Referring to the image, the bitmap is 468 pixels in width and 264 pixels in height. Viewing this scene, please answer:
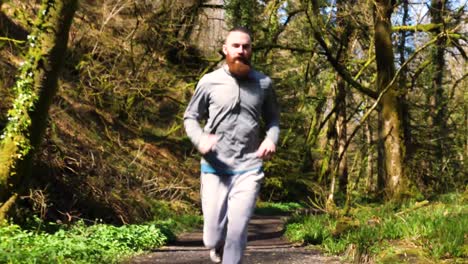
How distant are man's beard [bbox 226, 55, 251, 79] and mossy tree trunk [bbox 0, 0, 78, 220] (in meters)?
4.37

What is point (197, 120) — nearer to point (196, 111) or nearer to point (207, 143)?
point (196, 111)

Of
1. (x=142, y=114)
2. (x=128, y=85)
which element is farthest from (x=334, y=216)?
(x=142, y=114)

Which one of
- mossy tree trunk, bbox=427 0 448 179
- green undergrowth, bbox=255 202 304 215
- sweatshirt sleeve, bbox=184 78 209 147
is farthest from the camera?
green undergrowth, bbox=255 202 304 215

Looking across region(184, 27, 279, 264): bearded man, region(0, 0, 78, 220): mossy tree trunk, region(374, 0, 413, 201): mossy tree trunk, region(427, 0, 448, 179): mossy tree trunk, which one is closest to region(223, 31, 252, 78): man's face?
region(184, 27, 279, 264): bearded man

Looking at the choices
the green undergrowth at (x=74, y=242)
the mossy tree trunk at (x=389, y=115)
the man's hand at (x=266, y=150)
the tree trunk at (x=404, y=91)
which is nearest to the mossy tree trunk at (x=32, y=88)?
the green undergrowth at (x=74, y=242)

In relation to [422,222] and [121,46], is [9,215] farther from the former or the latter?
[121,46]

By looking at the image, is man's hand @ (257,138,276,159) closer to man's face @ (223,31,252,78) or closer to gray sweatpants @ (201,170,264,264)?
gray sweatpants @ (201,170,264,264)

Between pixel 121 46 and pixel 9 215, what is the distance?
9.92m

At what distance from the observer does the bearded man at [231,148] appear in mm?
3807

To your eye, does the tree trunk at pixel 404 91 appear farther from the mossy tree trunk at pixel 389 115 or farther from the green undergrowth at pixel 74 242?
the green undergrowth at pixel 74 242

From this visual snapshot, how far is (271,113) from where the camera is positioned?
4152 millimetres

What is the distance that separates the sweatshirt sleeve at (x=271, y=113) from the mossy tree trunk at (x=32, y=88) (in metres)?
4.38

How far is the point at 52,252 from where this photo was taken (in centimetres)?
528

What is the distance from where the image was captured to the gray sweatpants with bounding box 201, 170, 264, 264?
3.79 metres
